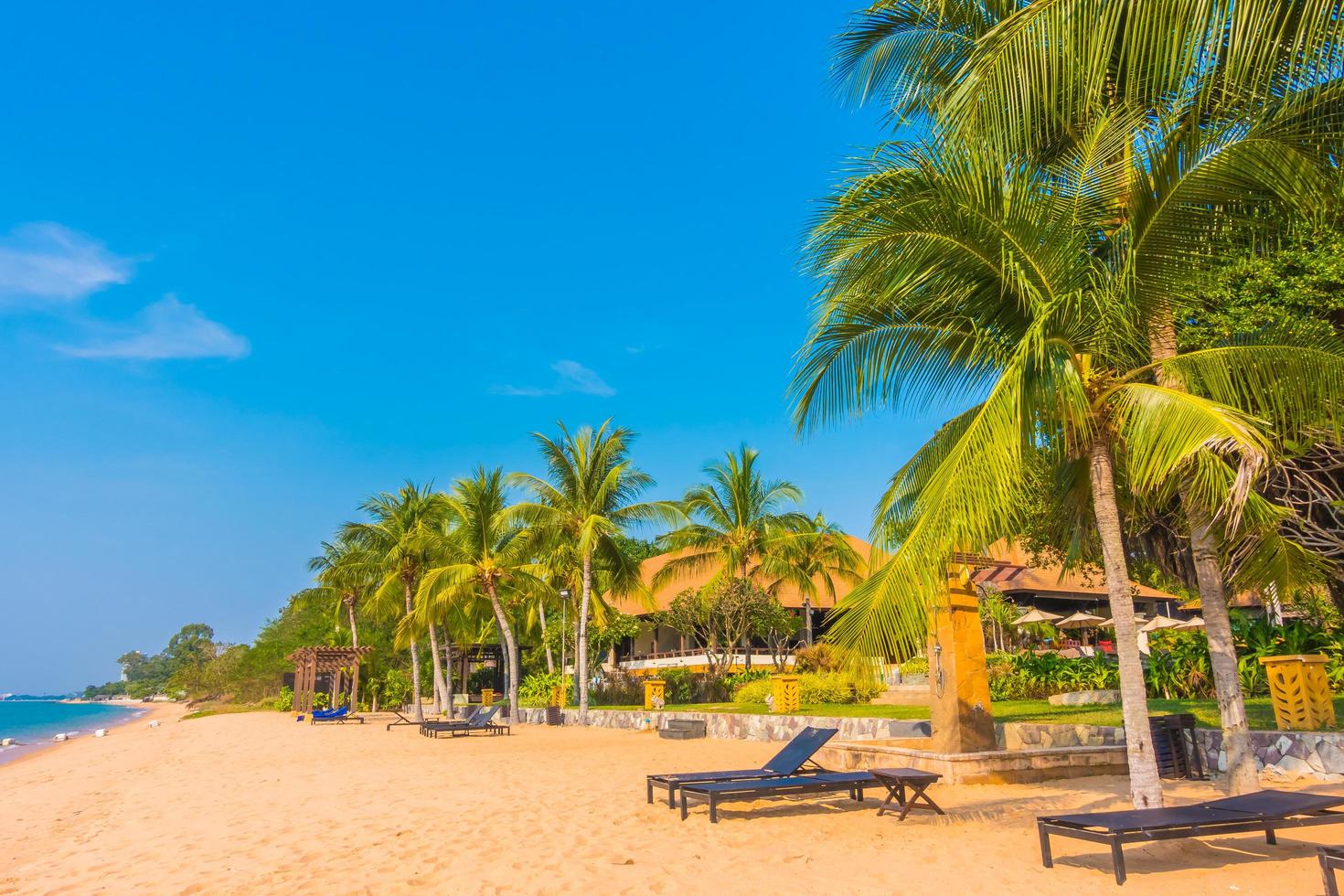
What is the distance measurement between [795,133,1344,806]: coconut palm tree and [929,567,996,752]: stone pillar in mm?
2916

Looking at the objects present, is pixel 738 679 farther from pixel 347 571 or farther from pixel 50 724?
pixel 50 724

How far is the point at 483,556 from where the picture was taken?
2400cm

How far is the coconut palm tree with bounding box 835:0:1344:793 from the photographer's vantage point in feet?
14.9

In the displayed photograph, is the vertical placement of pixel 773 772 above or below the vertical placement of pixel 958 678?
below

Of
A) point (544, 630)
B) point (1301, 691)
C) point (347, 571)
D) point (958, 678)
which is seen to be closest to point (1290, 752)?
point (1301, 691)

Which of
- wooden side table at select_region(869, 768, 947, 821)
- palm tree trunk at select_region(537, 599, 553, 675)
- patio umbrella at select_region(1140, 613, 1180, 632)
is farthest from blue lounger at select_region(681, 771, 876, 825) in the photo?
palm tree trunk at select_region(537, 599, 553, 675)

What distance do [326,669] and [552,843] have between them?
92.0 ft

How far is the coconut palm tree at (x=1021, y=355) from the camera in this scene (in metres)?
5.47

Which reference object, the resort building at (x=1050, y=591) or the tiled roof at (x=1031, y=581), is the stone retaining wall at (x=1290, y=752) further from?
the resort building at (x=1050, y=591)

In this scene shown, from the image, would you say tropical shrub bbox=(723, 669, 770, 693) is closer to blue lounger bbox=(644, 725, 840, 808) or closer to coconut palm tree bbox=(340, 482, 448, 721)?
coconut palm tree bbox=(340, 482, 448, 721)

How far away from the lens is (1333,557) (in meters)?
10.1

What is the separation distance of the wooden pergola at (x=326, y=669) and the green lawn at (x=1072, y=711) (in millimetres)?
16908

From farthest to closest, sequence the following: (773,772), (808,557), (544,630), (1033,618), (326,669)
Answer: (326,669), (544,630), (808,557), (1033,618), (773,772)

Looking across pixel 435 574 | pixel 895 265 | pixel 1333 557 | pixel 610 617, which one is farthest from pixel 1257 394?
pixel 610 617
